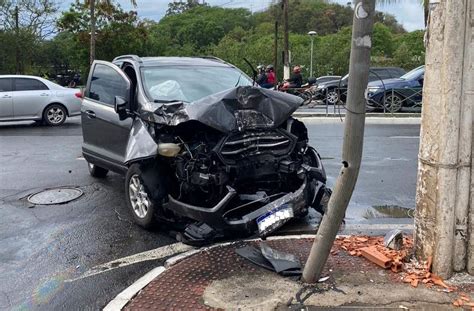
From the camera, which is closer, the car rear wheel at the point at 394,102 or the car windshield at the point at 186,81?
the car windshield at the point at 186,81

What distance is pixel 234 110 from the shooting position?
571cm

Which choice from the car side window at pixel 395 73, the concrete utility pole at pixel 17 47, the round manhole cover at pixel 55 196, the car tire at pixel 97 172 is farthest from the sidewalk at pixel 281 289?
the concrete utility pole at pixel 17 47

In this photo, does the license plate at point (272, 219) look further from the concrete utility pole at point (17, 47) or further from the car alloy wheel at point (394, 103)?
the concrete utility pole at point (17, 47)

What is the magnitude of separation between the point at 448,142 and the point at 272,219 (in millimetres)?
1833

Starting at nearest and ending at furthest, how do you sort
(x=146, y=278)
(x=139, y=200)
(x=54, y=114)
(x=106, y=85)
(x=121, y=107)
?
(x=146, y=278)
(x=139, y=200)
(x=121, y=107)
(x=106, y=85)
(x=54, y=114)

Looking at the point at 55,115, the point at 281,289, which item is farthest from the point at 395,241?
the point at 55,115

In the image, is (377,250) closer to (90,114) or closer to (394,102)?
(90,114)

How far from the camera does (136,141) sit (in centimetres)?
596

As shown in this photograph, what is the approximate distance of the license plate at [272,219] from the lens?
5.27 m

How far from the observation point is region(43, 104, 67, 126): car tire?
16.1 m

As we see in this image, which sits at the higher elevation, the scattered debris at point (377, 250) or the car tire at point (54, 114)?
the car tire at point (54, 114)

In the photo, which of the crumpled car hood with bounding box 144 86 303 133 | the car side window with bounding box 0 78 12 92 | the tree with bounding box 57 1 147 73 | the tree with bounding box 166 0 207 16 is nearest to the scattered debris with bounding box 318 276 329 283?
the crumpled car hood with bounding box 144 86 303 133

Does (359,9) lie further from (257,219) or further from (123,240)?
(123,240)

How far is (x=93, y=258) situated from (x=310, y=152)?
2.73m
